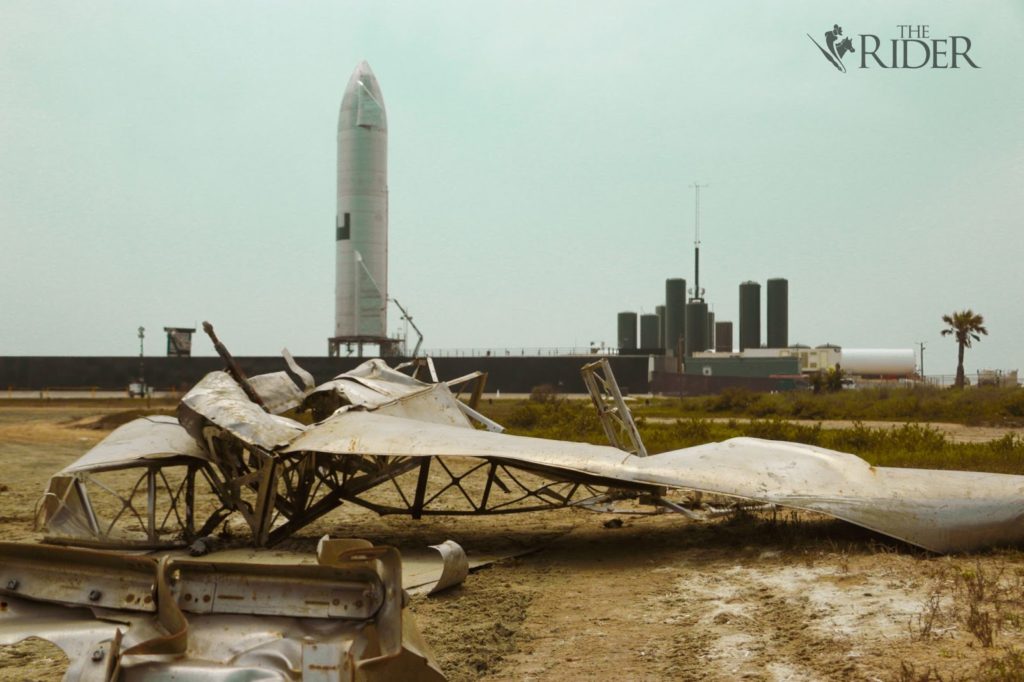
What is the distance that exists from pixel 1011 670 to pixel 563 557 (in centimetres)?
563

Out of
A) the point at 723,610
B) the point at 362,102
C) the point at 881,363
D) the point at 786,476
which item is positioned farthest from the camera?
the point at 881,363

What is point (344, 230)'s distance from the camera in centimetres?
5334

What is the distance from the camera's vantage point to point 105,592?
4.01 metres

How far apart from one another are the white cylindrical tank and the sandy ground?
87.4 meters

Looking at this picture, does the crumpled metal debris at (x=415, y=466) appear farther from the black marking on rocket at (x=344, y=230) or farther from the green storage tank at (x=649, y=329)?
the green storage tank at (x=649, y=329)

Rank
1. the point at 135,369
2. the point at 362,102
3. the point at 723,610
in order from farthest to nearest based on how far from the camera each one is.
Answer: the point at 135,369, the point at 362,102, the point at 723,610

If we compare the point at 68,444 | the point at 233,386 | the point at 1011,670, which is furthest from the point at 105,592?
the point at 68,444

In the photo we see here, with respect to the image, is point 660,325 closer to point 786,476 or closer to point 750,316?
point 750,316

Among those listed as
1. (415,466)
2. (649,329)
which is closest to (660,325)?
(649,329)

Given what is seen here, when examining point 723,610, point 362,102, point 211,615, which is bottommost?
point 723,610

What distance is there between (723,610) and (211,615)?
4525 mm

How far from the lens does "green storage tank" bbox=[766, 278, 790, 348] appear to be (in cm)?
9801

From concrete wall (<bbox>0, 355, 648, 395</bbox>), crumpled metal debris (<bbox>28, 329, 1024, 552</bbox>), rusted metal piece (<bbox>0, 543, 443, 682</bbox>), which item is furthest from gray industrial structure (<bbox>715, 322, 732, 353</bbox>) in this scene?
rusted metal piece (<bbox>0, 543, 443, 682</bbox>)

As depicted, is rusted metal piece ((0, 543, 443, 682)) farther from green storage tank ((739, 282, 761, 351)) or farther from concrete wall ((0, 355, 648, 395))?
green storage tank ((739, 282, 761, 351))
